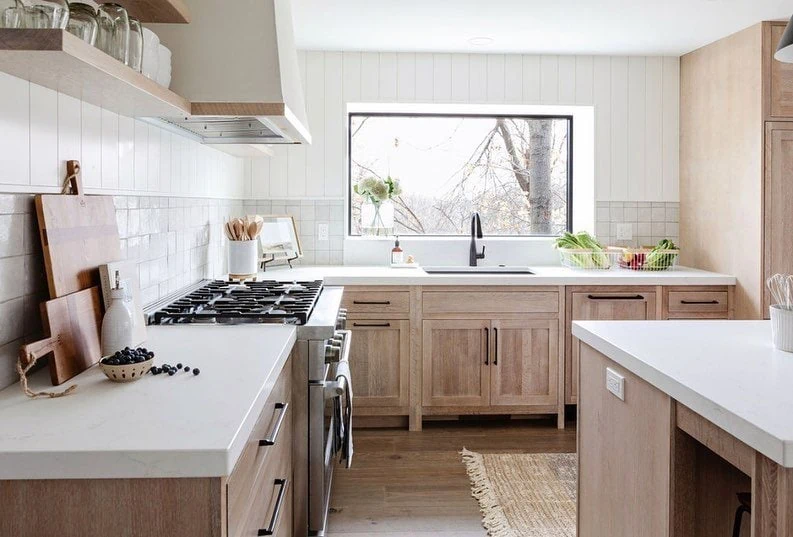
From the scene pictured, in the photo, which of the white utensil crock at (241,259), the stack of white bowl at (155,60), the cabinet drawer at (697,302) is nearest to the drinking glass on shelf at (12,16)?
the stack of white bowl at (155,60)

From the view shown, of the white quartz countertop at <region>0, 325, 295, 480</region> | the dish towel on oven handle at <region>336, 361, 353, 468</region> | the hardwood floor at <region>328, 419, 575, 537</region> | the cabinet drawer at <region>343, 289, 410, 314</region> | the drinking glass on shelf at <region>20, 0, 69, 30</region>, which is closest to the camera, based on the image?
the white quartz countertop at <region>0, 325, 295, 480</region>

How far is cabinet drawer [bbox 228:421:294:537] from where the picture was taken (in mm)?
1294

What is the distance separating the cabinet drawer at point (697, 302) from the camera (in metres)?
3.84

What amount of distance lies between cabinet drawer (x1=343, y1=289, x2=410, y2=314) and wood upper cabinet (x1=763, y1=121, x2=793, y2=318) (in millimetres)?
1933

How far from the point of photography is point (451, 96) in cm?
433

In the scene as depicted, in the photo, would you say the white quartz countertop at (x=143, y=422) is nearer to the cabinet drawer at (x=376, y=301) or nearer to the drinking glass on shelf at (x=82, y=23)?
the drinking glass on shelf at (x=82, y=23)

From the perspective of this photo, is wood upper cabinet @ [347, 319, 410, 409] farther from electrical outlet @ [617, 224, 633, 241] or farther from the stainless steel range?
electrical outlet @ [617, 224, 633, 241]

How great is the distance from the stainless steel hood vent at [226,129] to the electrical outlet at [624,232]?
8.04ft

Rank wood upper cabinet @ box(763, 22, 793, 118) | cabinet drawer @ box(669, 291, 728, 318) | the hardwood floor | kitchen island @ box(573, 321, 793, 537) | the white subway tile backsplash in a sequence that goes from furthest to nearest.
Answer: the white subway tile backsplash
cabinet drawer @ box(669, 291, 728, 318)
wood upper cabinet @ box(763, 22, 793, 118)
the hardwood floor
kitchen island @ box(573, 321, 793, 537)

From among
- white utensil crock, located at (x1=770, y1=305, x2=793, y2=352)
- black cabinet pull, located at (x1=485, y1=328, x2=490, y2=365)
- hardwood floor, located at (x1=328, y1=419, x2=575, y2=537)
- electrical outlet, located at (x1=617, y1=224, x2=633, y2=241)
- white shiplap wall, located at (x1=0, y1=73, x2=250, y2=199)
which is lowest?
hardwood floor, located at (x1=328, y1=419, x2=575, y2=537)

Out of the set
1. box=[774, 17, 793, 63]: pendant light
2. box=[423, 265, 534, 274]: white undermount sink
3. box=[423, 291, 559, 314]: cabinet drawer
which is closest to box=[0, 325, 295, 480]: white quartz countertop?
box=[774, 17, 793, 63]: pendant light

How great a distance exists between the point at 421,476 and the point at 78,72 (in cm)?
235

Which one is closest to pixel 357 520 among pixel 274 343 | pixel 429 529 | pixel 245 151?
pixel 429 529

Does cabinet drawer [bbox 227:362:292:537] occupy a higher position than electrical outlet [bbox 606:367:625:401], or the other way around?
electrical outlet [bbox 606:367:625:401]
